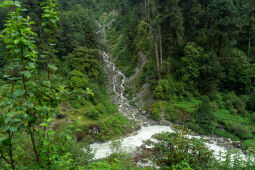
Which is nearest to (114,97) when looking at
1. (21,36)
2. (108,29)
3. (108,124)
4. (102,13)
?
(108,124)

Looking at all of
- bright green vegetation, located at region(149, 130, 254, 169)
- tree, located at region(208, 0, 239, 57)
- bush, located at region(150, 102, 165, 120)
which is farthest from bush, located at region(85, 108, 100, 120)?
tree, located at region(208, 0, 239, 57)

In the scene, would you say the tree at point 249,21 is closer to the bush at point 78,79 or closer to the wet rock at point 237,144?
the wet rock at point 237,144

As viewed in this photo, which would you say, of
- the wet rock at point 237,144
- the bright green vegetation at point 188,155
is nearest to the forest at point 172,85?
the wet rock at point 237,144

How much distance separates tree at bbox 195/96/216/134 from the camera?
54.9 feet

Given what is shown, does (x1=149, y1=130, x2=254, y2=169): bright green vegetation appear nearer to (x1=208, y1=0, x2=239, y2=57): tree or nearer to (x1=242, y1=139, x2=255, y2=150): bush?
(x1=242, y1=139, x2=255, y2=150): bush

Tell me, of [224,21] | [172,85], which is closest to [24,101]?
[172,85]

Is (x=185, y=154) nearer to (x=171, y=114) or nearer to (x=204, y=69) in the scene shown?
(x=171, y=114)

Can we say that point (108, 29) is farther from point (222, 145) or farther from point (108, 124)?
point (222, 145)

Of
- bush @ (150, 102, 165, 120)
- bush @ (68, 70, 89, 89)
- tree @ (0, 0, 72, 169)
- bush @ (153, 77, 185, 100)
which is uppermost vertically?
tree @ (0, 0, 72, 169)

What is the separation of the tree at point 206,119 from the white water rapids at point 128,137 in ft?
3.57

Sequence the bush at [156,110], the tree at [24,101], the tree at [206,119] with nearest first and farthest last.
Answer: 1. the tree at [24,101]
2. the tree at [206,119]
3. the bush at [156,110]

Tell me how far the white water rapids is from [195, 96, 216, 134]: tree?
1.09 m

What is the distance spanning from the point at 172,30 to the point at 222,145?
17055mm

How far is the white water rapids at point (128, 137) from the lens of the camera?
46.9 feet
